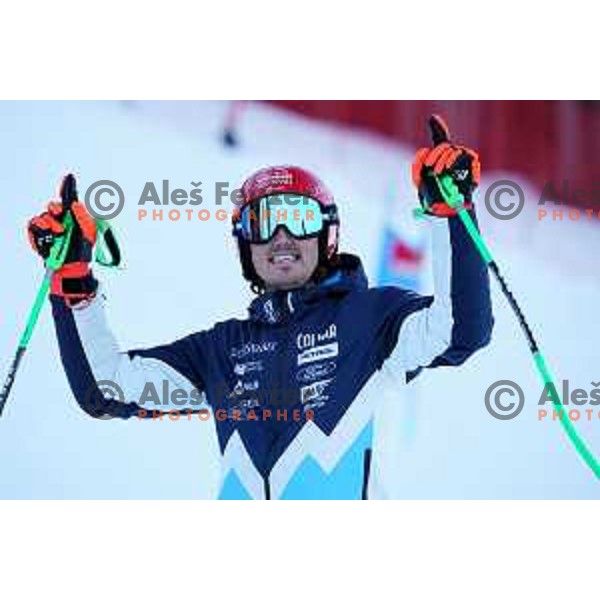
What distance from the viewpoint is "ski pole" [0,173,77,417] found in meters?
3.06

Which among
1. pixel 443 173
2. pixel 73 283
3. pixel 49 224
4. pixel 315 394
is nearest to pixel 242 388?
pixel 315 394

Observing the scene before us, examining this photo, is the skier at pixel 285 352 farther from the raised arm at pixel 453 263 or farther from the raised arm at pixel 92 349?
the raised arm at pixel 453 263

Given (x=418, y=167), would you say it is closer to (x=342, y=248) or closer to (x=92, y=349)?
(x=342, y=248)

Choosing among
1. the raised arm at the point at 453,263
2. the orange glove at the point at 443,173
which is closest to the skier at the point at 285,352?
the raised arm at the point at 453,263

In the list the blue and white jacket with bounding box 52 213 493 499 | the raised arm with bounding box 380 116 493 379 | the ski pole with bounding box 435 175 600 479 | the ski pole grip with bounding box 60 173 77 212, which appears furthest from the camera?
the ski pole with bounding box 435 175 600 479

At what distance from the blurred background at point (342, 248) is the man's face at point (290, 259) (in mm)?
250

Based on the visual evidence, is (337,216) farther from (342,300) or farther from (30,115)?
(30,115)

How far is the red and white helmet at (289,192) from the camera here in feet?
10.0

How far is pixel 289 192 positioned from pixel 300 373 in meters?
0.46

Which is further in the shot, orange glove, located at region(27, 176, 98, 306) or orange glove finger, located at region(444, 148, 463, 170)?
Result: orange glove, located at region(27, 176, 98, 306)

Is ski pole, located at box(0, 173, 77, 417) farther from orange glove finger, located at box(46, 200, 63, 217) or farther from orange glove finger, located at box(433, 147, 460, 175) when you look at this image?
orange glove finger, located at box(433, 147, 460, 175)

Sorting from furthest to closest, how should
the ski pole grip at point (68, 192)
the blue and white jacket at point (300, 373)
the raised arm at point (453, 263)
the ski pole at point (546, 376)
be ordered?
the ski pole at point (546, 376), the ski pole grip at point (68, 192), the blue and white jacket at point (300, 373), the raised arm at point (453, 263)

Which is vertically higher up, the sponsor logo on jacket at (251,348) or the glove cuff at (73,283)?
A: the glove cuff at (73,283)

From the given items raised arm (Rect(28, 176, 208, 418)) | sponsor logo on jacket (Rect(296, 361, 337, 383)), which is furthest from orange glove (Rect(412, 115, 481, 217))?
raised arm (Rect(28, 176, 208, 418))
